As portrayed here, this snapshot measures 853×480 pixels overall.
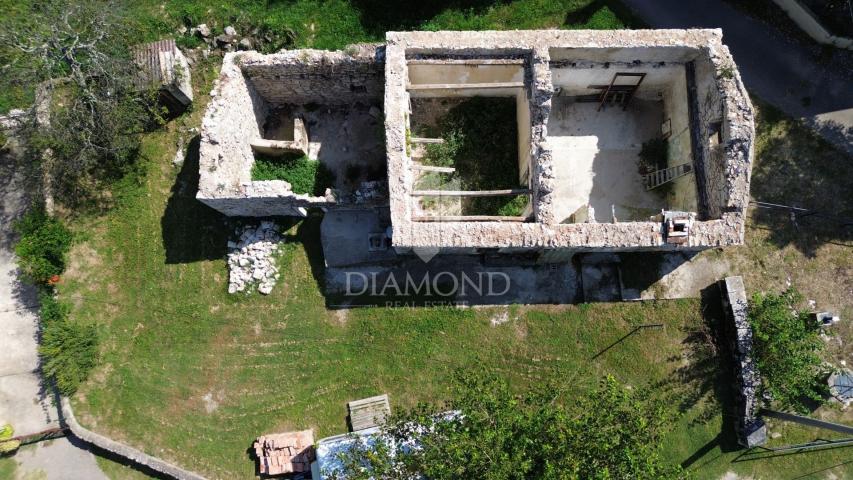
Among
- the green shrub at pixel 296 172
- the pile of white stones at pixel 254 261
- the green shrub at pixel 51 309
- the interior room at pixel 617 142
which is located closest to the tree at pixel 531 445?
the interior room at pixel 617 142

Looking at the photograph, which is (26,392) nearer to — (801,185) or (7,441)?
(7,441)

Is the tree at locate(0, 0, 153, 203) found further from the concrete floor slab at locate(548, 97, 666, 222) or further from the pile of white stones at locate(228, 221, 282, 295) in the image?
the concrete floor slab at locate(548, 97, 666, 222)

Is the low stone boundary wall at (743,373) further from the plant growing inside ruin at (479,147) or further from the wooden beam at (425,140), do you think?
the wooden beam at (425,140)

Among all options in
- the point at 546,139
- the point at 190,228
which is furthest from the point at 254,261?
the point at 546,139

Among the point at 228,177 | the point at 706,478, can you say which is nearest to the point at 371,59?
the point at 228,177

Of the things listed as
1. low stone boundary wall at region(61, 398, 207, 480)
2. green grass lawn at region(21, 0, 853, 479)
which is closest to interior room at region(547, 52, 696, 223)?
green grass lawn at region(21, 0, 853, 479)
